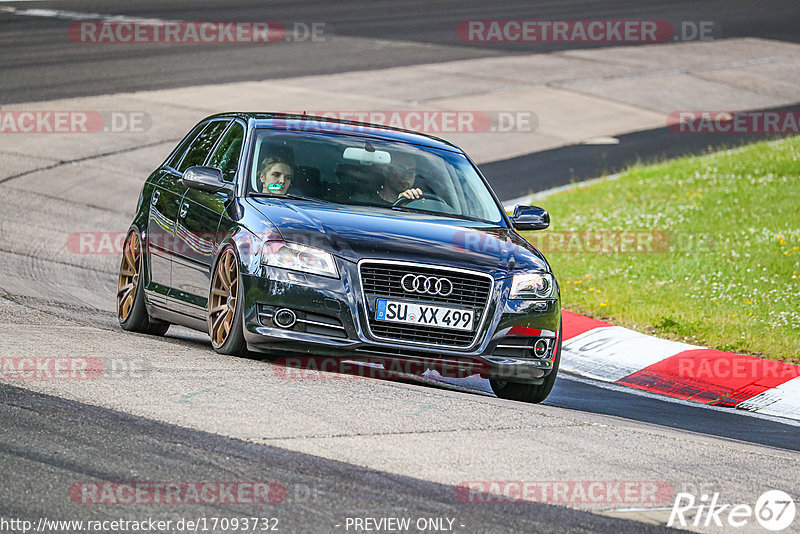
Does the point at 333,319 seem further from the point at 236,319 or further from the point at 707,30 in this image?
the point at 707,30

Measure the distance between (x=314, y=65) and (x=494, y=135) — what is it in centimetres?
683

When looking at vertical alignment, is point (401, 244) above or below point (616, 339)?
above

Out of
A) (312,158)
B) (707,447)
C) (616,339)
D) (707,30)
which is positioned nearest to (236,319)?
(312,158)

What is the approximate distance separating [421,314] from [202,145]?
10.1 feet

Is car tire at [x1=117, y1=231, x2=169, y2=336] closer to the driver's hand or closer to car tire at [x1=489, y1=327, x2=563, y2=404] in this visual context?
the driver's hand

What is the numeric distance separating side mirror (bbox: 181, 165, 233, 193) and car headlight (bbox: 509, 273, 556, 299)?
210cm

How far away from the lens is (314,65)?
2898 cm

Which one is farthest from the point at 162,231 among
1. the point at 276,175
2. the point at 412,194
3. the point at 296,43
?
the point at 296,43

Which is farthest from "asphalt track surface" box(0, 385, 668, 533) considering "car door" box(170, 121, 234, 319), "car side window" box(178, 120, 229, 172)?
"car side window" box(178, 120, 229, 172)

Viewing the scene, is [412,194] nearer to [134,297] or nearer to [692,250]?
[134,297]

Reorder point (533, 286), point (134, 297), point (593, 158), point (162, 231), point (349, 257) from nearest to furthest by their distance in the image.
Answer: point (349, 257), point (533, 286), point (162, 231), point (134, 297), point (593, 158)

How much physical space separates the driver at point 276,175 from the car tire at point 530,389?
1.94 meters

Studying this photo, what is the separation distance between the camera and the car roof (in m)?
9.66

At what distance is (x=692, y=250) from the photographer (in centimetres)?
1467
